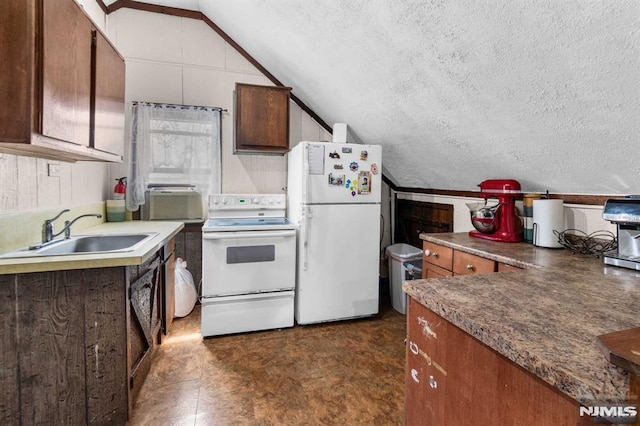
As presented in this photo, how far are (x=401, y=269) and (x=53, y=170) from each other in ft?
9.24

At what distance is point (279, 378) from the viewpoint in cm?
206

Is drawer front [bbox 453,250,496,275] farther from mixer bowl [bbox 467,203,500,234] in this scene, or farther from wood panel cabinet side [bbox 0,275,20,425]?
wood panel cabinet side [bbox 0,275,20,425]

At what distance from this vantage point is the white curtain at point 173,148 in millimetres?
2979

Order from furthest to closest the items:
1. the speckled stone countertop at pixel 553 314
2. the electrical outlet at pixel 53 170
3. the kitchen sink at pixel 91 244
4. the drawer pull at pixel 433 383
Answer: the electrical outlet at pixel 53 170 → the kitchen sink at pixel 91 244 → the drawer pull at pixel 433 383 → the speckled stone countertop at pixel 553 314

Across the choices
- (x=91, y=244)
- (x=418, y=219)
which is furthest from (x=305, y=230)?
(x=91, y=244)

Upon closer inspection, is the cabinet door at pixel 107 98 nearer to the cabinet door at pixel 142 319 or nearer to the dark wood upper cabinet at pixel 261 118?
the cabinet door at pixel 142 319

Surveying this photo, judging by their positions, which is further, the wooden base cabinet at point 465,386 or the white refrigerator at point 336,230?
the white refrigerator at point 336,230

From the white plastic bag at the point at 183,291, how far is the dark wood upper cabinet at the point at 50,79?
4.77 feet

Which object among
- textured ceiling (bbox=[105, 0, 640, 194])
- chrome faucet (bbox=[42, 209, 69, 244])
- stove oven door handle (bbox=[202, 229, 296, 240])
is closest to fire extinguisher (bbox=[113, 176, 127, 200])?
stove oven door handle (bbox=[202, 229, 296, 240])

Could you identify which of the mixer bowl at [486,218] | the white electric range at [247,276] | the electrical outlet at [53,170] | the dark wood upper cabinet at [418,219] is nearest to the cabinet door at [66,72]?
the electrical outlet at [53,170]

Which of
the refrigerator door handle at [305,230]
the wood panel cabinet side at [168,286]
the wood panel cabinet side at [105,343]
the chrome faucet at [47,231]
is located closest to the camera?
the wood panel cabinet side at [105,343]

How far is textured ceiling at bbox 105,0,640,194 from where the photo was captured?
123 centimetres

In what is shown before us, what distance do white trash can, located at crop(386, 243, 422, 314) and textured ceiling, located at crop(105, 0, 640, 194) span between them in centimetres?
79

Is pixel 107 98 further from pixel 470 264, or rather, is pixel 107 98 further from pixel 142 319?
pixel 470 264
